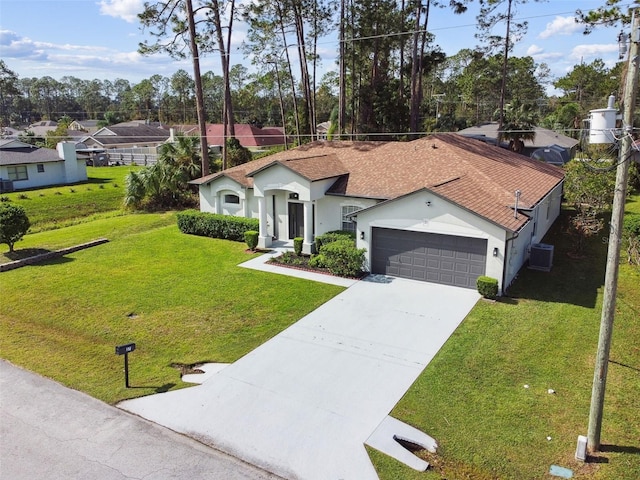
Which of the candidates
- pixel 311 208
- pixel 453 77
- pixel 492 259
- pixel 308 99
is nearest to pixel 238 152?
pixel 308 99

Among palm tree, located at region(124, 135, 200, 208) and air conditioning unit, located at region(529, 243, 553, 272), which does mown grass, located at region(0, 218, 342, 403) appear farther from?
palm tree, located at region(124, 135, 200, 208)

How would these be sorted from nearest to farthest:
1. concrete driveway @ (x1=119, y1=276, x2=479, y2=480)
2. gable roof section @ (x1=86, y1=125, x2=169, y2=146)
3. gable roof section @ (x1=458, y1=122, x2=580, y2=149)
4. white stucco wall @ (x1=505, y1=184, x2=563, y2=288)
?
concrete driveway @ (x1=119, y1=276, x2=479, y2=480), white stucco wall @ (x1=505, y1=184, x2=563, y2=288), gable roof section @ (x1=458, y1=122, x2=580, y2=149), gable roof section @ (x1=86, y1=125, x2=169, y2=146)

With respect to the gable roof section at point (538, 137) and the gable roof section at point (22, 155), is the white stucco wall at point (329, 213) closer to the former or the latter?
the gable roof section at point (538, 137)

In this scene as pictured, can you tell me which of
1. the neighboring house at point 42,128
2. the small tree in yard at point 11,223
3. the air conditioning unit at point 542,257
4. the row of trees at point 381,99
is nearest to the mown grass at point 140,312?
the small tree in yard at point 11,223

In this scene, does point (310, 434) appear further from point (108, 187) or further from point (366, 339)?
point (108, 187)

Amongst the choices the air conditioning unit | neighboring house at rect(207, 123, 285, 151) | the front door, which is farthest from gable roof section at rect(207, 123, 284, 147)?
the air conditioning unit
